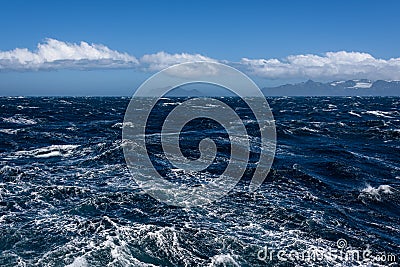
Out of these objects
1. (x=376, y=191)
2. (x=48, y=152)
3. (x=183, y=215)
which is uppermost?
(x=48, y=152)

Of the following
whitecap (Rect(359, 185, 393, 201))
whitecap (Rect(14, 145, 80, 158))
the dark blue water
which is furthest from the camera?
whitecap (Rect(14, 145, 80, 158))

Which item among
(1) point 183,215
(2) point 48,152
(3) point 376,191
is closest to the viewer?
(1) point 183,215

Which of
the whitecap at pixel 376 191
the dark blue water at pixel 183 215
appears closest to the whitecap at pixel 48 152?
the dark blue water at pixel 183 215

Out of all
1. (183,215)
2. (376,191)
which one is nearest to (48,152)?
(183,215)

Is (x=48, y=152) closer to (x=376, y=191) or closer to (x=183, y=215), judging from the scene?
(x=183, y=215)

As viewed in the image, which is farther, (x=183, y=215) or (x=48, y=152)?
(x=48, y=152)

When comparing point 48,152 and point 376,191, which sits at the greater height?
point 48,152

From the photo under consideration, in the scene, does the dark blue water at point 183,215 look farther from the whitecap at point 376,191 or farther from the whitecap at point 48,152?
the whitecap at point 48,152

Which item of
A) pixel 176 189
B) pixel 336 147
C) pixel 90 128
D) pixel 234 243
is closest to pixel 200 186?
pixel 176 189

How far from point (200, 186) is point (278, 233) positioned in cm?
711

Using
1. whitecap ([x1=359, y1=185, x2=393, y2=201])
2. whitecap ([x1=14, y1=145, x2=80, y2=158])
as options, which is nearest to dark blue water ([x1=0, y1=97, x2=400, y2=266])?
whitecap ([x1=359, y1=185, x2=393, y2=201])

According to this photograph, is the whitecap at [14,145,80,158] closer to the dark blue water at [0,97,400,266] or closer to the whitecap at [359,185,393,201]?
the dark blue water at [0,97,400,266]

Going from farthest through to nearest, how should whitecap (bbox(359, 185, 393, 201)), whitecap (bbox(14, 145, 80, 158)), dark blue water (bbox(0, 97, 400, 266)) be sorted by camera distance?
whitecap (bbox(14, 145, 80, 158)) → whitecap (bbox(359, 185, 393, 201)) → dark blue water (bbox(0, 97, 400, 266))

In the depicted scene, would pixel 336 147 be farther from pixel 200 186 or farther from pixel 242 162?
pixel 200 186
